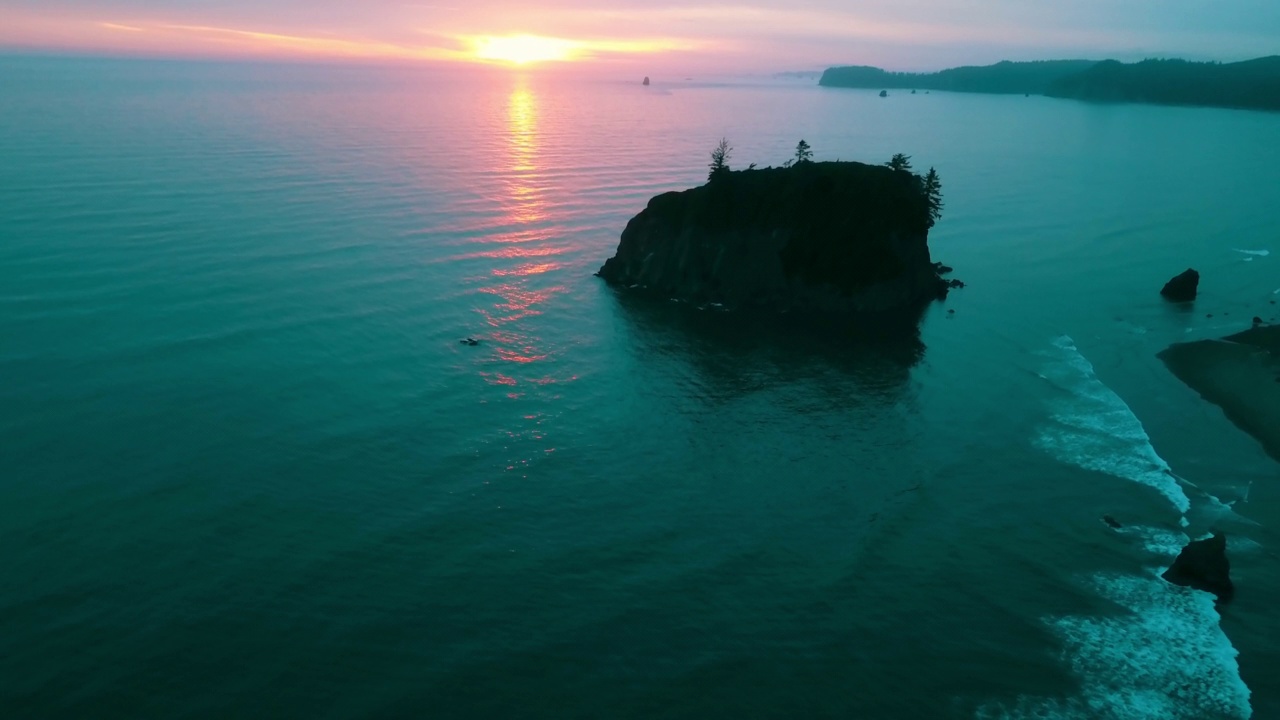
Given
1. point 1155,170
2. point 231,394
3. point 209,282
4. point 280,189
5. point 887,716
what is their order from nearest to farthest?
point 887,716, point 231,394, point 209,282, point 280,189, point 1155,170

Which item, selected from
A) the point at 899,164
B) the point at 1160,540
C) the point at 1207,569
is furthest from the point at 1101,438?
the point at 899,164

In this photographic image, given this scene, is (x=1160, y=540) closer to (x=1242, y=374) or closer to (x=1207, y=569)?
(x=1207, y=569)

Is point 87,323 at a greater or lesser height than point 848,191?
lesser

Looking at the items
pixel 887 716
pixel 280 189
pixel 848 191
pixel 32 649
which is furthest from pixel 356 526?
pixel 280 189

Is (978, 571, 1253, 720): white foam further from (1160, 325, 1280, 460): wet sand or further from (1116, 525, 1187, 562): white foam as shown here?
(1160, 325, 1280, 460): wet sand

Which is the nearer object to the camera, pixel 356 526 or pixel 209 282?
pixel 356 526

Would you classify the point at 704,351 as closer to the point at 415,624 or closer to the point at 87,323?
the point at 415,624

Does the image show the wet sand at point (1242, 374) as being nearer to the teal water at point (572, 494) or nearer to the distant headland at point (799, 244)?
the teal water at point (572, 494)
